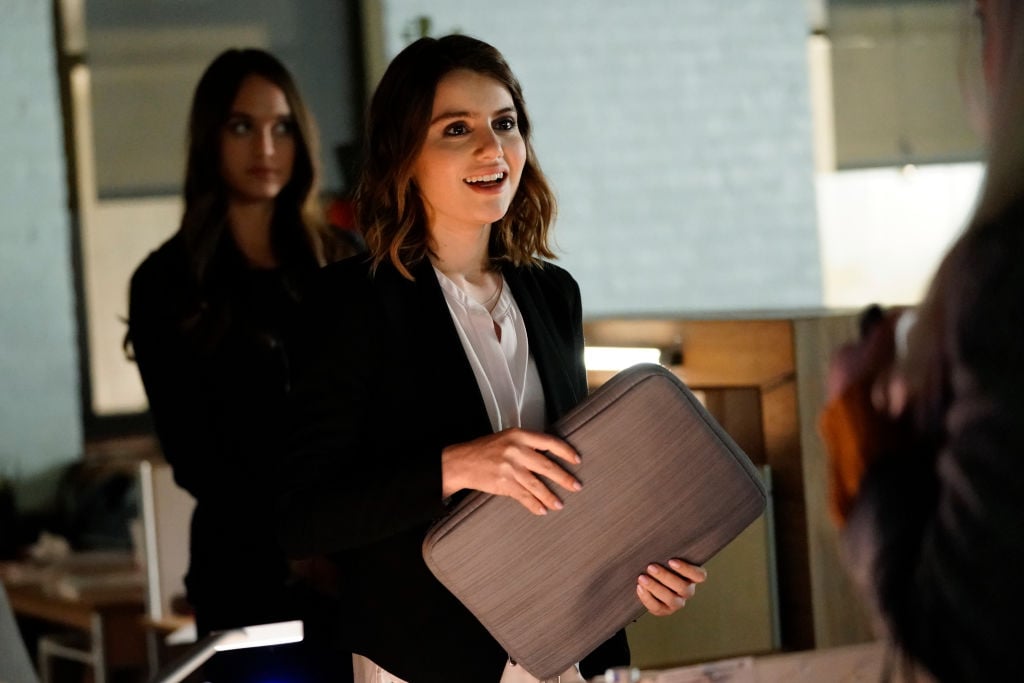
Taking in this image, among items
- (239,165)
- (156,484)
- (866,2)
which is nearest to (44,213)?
(156,484)

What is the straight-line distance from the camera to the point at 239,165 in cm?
222

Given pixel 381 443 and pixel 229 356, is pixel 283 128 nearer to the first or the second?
pixel 229 356

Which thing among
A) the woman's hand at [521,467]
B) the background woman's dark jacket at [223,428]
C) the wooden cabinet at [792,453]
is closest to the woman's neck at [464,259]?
the woman's hand at [521,467]

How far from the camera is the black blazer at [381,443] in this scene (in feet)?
4.63

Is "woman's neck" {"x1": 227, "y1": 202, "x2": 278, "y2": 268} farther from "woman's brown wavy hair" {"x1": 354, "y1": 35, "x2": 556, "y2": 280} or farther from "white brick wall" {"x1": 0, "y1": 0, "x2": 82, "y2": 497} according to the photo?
"white brick wall" {"x1": 0, "y1": 0, "x2": 82, "y2": 497}

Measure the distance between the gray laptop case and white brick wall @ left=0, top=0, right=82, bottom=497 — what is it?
305cm

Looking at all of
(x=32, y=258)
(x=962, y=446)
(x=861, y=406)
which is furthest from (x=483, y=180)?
(x=32, y=258)

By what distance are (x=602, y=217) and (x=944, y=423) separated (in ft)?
12.6

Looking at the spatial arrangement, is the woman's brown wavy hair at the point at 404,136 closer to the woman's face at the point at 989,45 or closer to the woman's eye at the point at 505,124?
the woman's eye at the point at 505,124

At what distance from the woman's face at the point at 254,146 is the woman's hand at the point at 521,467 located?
103cm

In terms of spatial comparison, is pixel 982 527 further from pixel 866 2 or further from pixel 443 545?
pixel 866 2

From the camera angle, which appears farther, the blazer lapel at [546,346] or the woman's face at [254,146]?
the woman's face at [254,146]

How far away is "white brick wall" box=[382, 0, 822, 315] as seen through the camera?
4680mm

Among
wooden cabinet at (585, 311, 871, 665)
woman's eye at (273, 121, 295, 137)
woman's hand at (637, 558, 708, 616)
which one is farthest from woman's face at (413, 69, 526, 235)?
woman's eye at (273, 121, 295, 137)
